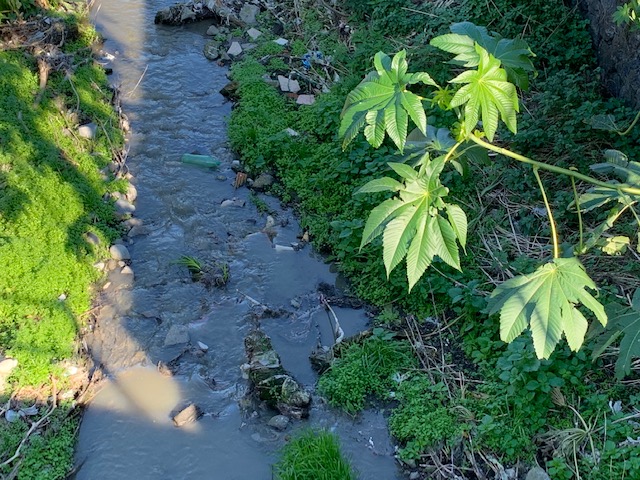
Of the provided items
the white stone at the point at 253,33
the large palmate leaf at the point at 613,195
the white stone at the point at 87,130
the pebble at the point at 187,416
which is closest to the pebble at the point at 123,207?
the white stone at the point at 87,130

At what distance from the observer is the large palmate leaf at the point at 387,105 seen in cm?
240

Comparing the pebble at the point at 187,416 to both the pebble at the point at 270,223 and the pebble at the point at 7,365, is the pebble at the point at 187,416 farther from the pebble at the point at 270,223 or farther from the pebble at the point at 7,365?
the pebble at the point at 270,223

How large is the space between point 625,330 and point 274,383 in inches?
80.7

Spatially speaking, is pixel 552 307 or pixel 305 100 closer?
pixel 552 307

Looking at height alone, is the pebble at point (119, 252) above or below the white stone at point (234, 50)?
below

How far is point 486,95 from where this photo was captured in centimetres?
235

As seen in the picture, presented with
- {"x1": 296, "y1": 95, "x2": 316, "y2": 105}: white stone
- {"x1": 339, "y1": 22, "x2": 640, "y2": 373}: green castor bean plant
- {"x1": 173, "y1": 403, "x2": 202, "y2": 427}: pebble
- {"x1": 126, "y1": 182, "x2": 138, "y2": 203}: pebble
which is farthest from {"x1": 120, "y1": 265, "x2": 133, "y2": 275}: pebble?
{"x1": 339, "y1": 22, "x2": 640, "y2": 373}: green castor bean plant

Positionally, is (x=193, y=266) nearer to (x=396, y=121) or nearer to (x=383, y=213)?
(x=383, y=213)

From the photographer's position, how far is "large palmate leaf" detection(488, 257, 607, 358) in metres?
2.37

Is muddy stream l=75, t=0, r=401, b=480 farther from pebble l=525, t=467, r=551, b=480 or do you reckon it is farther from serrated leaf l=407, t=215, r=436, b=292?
serrated leaf l=407, t=215, r=436, b=292

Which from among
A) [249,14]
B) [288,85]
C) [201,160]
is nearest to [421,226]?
[201,160]

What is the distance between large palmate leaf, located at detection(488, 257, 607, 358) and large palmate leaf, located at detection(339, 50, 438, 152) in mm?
721

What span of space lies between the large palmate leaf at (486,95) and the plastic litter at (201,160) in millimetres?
3674

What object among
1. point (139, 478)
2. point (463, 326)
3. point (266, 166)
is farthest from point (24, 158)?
point (463, 326)
